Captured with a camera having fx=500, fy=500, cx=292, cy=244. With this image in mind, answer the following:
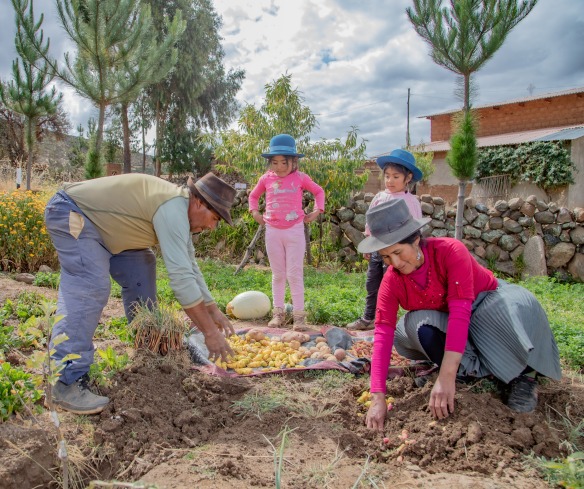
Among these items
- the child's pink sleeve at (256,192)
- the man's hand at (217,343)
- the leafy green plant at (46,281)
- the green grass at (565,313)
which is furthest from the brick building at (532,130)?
the man's hand at (217,343)

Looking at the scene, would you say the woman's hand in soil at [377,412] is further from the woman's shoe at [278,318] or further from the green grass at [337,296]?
the woman's shoe at [278,318]

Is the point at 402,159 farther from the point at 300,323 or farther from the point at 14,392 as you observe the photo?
the point at 14,392

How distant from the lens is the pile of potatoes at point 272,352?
356 cm

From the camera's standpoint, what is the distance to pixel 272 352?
149 inches

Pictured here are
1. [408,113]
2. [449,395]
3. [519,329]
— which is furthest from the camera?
[408,113]

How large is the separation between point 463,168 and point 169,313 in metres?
5.02

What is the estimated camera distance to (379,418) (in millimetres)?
2639

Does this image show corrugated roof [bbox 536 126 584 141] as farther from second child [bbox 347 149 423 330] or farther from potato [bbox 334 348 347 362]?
potato [bbox 334 348 347 362]

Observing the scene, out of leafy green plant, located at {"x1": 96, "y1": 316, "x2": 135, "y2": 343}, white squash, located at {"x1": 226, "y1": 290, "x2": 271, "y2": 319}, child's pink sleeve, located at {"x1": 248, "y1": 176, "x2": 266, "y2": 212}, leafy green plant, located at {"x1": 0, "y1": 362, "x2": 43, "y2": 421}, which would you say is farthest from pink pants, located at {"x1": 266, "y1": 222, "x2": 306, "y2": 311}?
leafy green plant, located at {"x1": 0, "y1": 362, "x2": 43, "y2": 421}

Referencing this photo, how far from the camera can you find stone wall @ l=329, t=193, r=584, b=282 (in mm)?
8594

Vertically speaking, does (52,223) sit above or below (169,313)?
above

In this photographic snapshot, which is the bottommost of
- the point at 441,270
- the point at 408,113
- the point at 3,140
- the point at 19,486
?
the point at 19,486

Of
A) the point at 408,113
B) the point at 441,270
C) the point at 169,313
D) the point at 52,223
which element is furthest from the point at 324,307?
the point at 408,113

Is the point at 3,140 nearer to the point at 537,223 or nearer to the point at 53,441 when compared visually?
the point at 537,223
